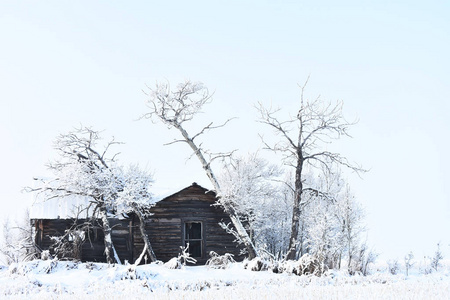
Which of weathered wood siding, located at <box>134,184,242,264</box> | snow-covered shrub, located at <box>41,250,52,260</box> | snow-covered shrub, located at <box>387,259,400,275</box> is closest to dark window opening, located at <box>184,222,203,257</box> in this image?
weathered wood siding, located at <box>134,184,242,264</box>

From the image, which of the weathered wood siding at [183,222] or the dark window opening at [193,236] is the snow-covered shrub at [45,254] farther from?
the dark window opening at [193,236]

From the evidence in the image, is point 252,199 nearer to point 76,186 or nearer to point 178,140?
point 178,140

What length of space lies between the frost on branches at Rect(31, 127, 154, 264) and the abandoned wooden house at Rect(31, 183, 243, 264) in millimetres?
955

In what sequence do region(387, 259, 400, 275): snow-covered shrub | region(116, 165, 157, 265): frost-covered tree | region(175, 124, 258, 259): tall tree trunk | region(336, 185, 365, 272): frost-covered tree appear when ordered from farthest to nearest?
1. region(336, 185, 365, 272): frost-covered tree
2. region(175, 124, 258, 259): tall tree trunk
3. region(116, 165, 157, 265): frost-covered tree
4. region(387, 259, 400, 275): snow-covered shrub

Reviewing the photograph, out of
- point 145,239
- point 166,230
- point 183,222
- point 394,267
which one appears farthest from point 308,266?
point 166,230

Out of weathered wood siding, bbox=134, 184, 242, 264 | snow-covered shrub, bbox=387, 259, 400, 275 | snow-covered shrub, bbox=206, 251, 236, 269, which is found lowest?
snow-covered shrub, bbox=387, 259, 400, 275

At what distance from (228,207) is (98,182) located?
7.12 metres

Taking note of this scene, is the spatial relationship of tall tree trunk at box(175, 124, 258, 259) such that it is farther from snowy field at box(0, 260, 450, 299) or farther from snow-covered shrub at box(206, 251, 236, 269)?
snowy field at box(0, 260, 450, 299)

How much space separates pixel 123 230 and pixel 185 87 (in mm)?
8871

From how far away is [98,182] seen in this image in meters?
25.2

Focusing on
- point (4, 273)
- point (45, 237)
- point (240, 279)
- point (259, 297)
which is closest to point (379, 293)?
point (259, 297)

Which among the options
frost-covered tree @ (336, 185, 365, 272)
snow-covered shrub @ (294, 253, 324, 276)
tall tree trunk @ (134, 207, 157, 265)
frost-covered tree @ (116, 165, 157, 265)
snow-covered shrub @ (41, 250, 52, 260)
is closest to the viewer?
snow-covered shrub @ (294, 253, 324, 276)

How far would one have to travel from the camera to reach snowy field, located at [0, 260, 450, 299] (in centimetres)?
1196

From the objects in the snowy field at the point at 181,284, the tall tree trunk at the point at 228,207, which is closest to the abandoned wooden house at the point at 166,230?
the tall tree trunk at the point at 228,207
